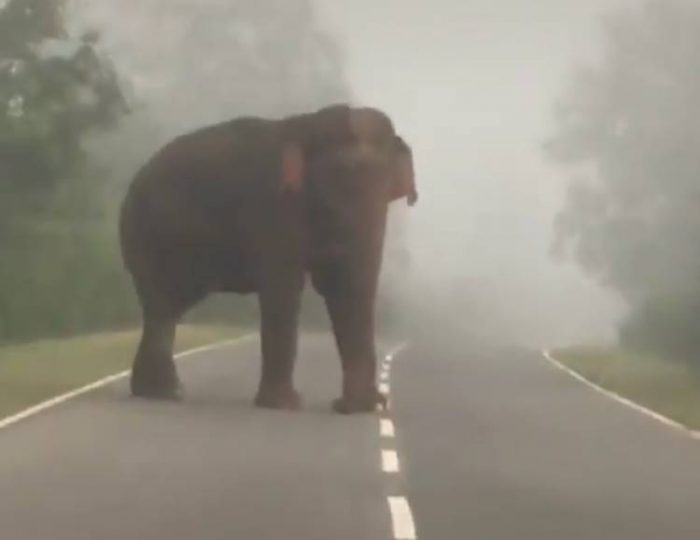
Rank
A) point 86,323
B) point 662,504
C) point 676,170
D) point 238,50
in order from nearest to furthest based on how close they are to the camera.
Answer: point 662,504
point 86,323
point 676,170
point 238,50

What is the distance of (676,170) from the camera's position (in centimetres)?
6906

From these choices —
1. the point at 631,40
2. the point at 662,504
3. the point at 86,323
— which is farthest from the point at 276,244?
the point at 631,40

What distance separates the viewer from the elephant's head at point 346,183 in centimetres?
2584

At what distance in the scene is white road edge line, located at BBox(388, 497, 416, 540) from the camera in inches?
520

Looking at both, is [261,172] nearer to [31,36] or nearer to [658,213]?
[31,36]

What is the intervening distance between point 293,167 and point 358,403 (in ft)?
10.2

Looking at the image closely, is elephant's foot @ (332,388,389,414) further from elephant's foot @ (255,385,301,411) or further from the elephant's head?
the elephant's head

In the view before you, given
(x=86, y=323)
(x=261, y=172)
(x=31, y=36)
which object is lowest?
(x=86, y=323)

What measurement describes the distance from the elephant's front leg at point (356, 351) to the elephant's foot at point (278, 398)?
582 millimetres

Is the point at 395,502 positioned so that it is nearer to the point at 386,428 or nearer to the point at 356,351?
the point at 386,428

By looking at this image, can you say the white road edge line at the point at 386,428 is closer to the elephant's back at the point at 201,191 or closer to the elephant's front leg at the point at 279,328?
the elephant's front leg at the point at 279,328

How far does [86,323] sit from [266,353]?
28832 millimetres

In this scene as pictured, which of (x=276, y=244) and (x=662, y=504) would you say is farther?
(x=276, y=244)

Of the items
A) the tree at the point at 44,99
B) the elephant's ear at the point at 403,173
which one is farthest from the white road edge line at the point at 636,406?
the tree at the point at 44,99
